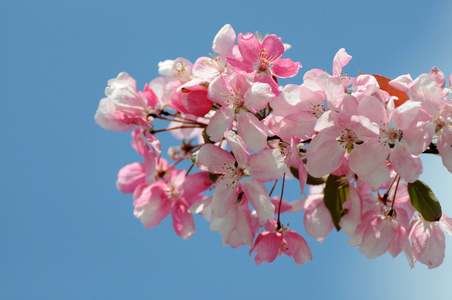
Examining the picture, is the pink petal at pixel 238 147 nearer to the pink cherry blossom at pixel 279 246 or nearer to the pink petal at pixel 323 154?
the pink petal at pixel 323 154

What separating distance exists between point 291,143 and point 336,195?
1.23 feet

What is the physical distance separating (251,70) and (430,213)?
621 millimetres

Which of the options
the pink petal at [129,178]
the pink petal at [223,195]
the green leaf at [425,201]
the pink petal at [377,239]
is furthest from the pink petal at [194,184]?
the green leaf at [425,201]

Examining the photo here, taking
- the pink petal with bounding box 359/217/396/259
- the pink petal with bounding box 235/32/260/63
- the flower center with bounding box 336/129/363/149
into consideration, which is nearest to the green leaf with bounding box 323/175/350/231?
the pink petal with bounding box 359/217/396/259

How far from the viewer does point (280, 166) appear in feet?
4.01

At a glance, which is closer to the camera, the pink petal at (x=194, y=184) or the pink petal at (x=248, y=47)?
the pink petal at (x=248, y=47)

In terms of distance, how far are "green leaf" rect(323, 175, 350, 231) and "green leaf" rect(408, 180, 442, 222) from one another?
0.22 meters

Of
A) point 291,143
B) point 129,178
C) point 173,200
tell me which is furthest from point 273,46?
point 129,178

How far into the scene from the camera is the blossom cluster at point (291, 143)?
1.13 m

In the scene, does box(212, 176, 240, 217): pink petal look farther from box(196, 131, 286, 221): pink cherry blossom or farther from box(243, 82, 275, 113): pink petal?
box(243, 82, 275, 113): pink petal

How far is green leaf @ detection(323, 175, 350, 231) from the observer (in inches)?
58.6

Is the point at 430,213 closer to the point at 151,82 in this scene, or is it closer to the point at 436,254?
the point at 436,254

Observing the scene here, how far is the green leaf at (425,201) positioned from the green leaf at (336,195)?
0.22 metres

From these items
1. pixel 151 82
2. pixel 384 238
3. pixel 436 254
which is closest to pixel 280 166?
pixel 384 238
